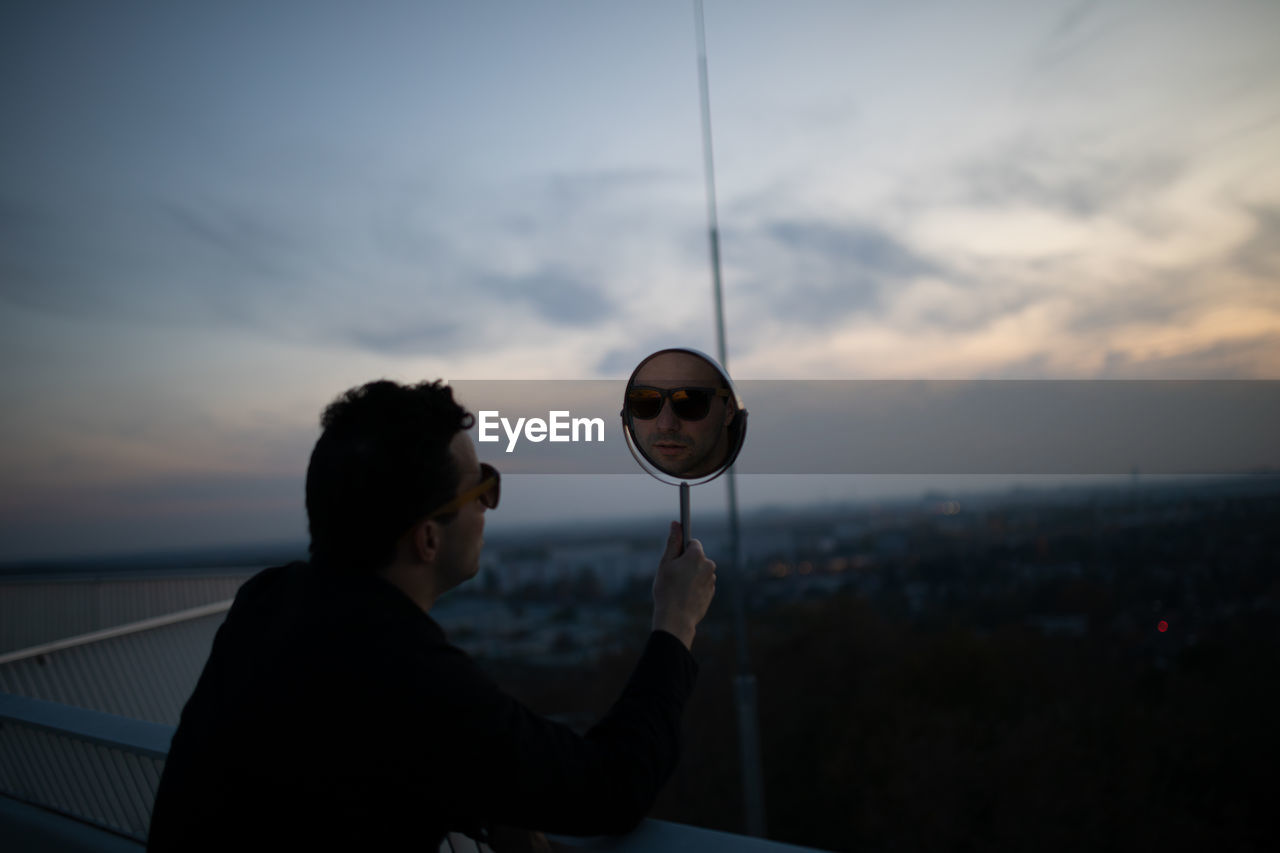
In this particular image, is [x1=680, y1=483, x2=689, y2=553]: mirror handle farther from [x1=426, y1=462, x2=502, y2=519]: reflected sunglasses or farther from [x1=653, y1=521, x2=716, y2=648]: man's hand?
[x1=426, y1=462, x2=502, y2=519]: reflected sunglasses

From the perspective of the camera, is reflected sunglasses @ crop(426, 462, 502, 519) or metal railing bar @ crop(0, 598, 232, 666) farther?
metal railing bar @ crop(0, 598, 232, 666)

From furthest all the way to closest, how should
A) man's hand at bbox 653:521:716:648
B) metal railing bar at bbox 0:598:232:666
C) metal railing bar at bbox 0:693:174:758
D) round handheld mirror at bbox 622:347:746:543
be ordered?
metal railing bar at bbox 0:598:232:666 < metal railing bar at bbox 0:693:174:758 < round handheld mirror at bbox 622:347:746:543 < man's hand at bbox 653:521:716:648

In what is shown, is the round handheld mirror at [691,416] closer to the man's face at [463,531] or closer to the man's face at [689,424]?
the man's face at [689,424]

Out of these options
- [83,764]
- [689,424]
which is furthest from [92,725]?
[689,424]

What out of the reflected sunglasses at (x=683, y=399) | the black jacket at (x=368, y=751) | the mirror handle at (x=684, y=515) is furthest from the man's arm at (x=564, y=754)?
the reflected sunglasses at (x=683, y=399)

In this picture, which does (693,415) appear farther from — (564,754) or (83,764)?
(83,764)

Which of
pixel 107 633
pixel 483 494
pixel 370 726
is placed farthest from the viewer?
pixel 107 633

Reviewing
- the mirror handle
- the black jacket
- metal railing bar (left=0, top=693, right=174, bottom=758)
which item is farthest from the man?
metal railing bar (left=0, top=693, right=174, bottom=758)
